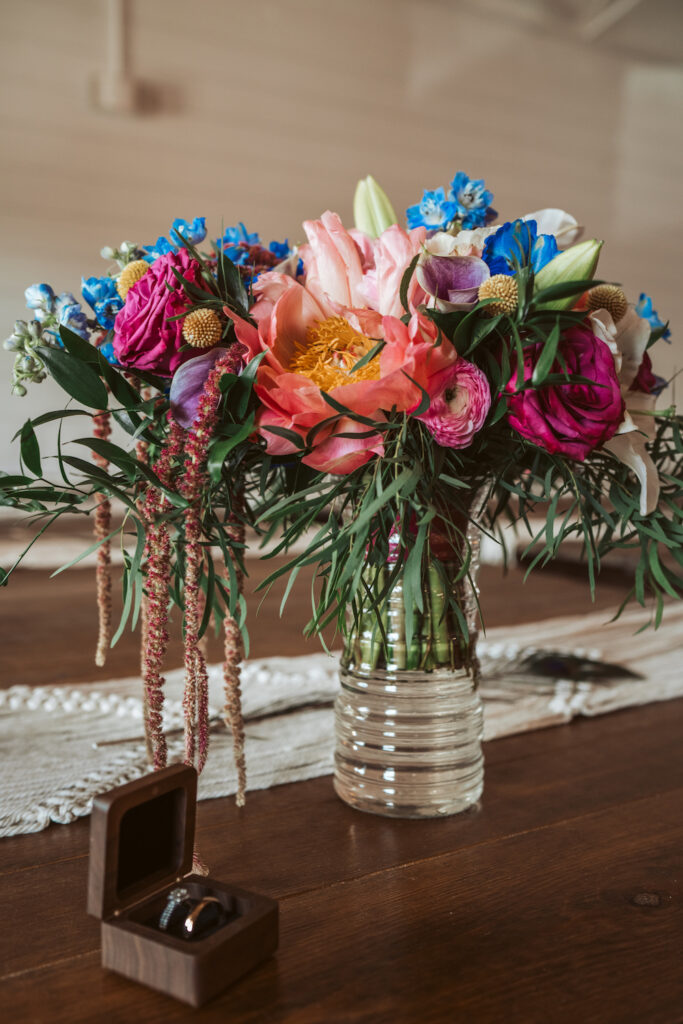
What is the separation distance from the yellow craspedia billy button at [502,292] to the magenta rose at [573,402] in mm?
36

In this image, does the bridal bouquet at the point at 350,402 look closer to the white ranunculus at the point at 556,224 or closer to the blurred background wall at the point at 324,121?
the white ranunculus at the point at 556,224

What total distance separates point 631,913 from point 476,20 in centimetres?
505

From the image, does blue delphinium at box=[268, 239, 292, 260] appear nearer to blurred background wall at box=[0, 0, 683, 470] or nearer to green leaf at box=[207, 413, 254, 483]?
green leaf at box=[207, 413, 254, 483]

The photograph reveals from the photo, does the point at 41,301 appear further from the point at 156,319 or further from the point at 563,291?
the point at 563,291

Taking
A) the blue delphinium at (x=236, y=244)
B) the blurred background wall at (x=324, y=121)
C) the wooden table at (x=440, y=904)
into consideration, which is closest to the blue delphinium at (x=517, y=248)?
the blue delphinium at (x=236, y=244)

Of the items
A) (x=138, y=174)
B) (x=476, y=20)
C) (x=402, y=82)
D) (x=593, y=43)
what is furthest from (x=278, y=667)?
(x=593, y=43)

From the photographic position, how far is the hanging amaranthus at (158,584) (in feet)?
1.97

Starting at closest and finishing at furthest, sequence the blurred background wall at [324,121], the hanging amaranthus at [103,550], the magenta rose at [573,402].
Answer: the magenta rose at [573,402]
the hanging amaranthus at [103,550]
the blurred background wall at [324,121]

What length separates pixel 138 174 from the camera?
12.9 ft

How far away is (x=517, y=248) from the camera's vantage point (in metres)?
0.61

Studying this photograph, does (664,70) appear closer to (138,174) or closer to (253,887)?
(138,174)

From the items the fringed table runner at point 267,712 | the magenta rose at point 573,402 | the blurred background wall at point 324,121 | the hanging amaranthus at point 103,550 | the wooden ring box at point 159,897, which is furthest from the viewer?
the blurred background wall at point 324,121

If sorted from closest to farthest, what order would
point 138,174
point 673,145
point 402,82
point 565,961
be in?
point 565,961 < point 138,174 < point 402,82 < point 673,145

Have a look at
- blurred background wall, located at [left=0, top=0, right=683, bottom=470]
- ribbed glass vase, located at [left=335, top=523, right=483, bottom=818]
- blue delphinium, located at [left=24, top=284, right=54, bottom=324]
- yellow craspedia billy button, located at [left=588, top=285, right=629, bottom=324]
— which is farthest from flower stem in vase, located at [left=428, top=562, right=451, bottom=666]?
blurred background wall, located at [left=0, top=0, right=683, bottom=470]
